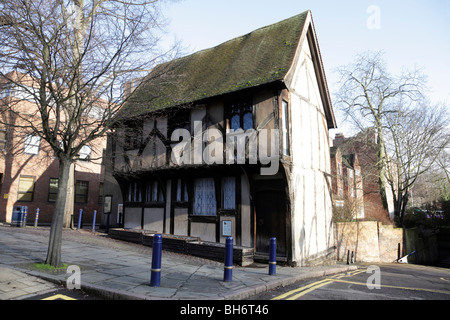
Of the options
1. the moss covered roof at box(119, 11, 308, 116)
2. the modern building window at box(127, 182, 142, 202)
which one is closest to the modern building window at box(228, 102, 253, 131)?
the moss covered roof at box(119, 11, 308, 116)

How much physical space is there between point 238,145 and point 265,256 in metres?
4.04

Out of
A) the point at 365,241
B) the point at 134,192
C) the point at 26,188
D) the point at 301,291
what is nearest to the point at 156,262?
the point at 301,291

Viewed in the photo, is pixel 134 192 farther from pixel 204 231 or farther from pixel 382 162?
pixel 382 162

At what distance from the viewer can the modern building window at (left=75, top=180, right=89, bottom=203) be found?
24578 mm

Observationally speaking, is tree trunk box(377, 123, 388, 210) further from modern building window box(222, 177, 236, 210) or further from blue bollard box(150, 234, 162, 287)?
blue bollard box(150, 234, 162, 287)

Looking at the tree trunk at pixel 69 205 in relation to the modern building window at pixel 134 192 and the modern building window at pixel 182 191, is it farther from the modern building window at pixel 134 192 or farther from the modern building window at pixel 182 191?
the modern building window at pixel 182 191

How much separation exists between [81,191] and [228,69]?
18354 millimetres

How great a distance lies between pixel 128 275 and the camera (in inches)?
271

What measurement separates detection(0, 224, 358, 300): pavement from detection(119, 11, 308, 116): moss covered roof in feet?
14.9

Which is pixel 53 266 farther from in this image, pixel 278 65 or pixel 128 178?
pixel 278 65

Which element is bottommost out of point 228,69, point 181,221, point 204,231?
point 204,231
